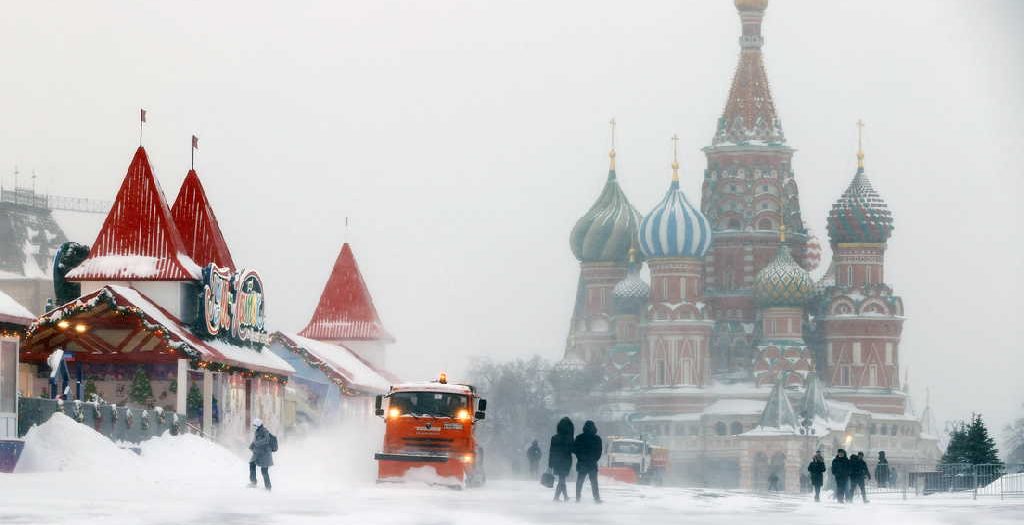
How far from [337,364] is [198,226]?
15123mm

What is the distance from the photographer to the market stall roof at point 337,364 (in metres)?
78.5

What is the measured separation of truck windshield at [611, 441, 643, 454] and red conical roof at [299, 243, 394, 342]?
20190mm

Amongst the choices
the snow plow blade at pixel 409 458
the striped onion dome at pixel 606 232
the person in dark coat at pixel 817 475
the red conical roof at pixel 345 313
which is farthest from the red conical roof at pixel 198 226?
the striped onion dome at pixel 606 232

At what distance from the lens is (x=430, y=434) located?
43.9m

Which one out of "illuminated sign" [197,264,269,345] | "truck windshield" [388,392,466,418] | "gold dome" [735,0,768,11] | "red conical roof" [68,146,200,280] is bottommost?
"truck windshield" [388,392,466,418]

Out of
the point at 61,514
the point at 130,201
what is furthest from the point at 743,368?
the point at 61,514

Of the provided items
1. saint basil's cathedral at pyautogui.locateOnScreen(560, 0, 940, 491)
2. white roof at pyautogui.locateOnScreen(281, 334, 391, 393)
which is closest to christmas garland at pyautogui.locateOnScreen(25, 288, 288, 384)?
white roof at pyautogui.locateOnScreen(281, 334, 391, 393)

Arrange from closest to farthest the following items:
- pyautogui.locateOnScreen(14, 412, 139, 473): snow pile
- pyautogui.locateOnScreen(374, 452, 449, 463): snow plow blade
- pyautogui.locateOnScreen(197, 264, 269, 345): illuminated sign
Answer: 1. pyautogui.locateOnScreen(14, 412, 139, 473): snow pile
2. pyautogui.locateOnScreen(374, 452, 449, 463): snow plow blade
3. pyautogui.locateOnScreen(197, 264, 269, 345): illuminated sign

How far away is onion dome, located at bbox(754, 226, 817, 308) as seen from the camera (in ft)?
554

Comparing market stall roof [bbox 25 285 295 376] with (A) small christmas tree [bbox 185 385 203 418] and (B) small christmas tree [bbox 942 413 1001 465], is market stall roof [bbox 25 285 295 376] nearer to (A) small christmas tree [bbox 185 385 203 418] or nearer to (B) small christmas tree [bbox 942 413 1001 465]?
(A) small christmas tree [bbox 185 385 203 418]

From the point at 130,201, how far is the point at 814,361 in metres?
113

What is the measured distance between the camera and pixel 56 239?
151875 millimetres

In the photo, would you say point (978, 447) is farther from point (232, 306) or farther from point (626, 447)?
point (232, 306)

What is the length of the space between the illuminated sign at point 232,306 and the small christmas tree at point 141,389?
295cm
